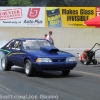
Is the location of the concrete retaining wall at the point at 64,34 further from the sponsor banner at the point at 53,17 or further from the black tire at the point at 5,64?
the black tire at the point at 5,64

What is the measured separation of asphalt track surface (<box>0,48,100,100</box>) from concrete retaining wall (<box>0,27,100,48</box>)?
23.4 metres

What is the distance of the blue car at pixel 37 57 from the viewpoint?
12.9 metres

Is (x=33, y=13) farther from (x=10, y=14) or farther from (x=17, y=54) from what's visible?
(x=17, y=54)

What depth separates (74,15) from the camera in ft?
127

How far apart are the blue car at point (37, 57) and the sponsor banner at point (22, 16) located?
23206 millimetres

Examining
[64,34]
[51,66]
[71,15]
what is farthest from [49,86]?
[71,15]

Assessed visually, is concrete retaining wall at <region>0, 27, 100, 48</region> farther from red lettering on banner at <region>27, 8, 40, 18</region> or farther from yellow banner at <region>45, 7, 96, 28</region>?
red lettering on banner at <region>27, 8, 40, 18</region>

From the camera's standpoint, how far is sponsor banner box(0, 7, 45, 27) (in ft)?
125

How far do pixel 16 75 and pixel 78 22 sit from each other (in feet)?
83.5

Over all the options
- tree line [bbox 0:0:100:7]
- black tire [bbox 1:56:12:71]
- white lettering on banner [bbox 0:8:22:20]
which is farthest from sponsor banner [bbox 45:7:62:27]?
tree line [bbox 0:0:100:7]

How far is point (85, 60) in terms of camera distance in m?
18.8

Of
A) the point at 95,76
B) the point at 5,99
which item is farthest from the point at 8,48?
the point at 5,99

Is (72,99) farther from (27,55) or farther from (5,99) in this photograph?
(27,55)

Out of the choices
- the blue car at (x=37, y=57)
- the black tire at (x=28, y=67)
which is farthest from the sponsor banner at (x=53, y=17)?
the black tire at (x=28, y=67)
